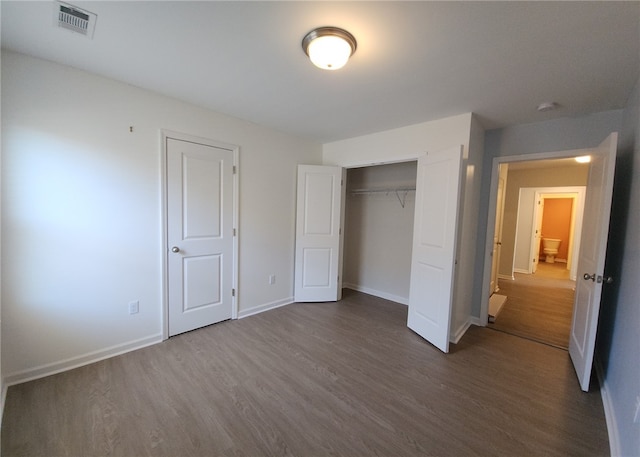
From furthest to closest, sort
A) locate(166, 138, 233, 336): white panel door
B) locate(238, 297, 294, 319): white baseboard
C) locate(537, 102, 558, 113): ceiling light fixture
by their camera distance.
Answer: locate(238, 297, 294, 319): white baseboard → locate(166, 138, 233, 336): white panel door → locate(537, 102, 558, 113): ceiling light fixture

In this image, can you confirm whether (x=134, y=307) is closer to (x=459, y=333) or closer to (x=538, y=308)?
(x=459, y=333)

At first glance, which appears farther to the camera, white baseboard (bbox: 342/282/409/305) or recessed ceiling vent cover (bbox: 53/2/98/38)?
white baseboard (bbox: 342/282/409/305)

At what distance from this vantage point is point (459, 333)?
2965mm

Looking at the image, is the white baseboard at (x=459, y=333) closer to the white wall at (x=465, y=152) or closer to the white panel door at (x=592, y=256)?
the white wall at (x=465, y=152)

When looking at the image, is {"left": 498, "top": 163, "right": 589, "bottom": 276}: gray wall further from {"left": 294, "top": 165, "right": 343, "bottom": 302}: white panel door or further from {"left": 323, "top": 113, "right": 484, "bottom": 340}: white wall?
{"left": 294, "top": 165, "right": 343, "bottom": 302}: white panel door

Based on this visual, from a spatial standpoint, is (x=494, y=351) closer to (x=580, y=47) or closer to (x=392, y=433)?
(x=392, y=433)

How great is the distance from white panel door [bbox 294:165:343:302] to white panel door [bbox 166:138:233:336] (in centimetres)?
106

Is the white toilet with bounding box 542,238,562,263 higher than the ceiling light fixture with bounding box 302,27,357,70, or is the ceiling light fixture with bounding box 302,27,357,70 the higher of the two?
the ceiling light fixture with bounding box 302,27,357,70

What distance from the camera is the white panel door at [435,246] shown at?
101 inches

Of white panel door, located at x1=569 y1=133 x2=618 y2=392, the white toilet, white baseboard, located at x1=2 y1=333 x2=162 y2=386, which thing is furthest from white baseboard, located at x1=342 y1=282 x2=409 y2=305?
the white toilet

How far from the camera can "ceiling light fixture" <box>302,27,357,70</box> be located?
1.54m

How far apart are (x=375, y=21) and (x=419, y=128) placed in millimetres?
1837

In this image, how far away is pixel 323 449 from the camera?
1.52 meters

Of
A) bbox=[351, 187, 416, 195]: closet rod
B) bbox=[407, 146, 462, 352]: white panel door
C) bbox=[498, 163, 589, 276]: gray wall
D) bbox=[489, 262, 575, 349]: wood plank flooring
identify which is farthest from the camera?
bbox=[498, 163, 589, 276]: gray wall
